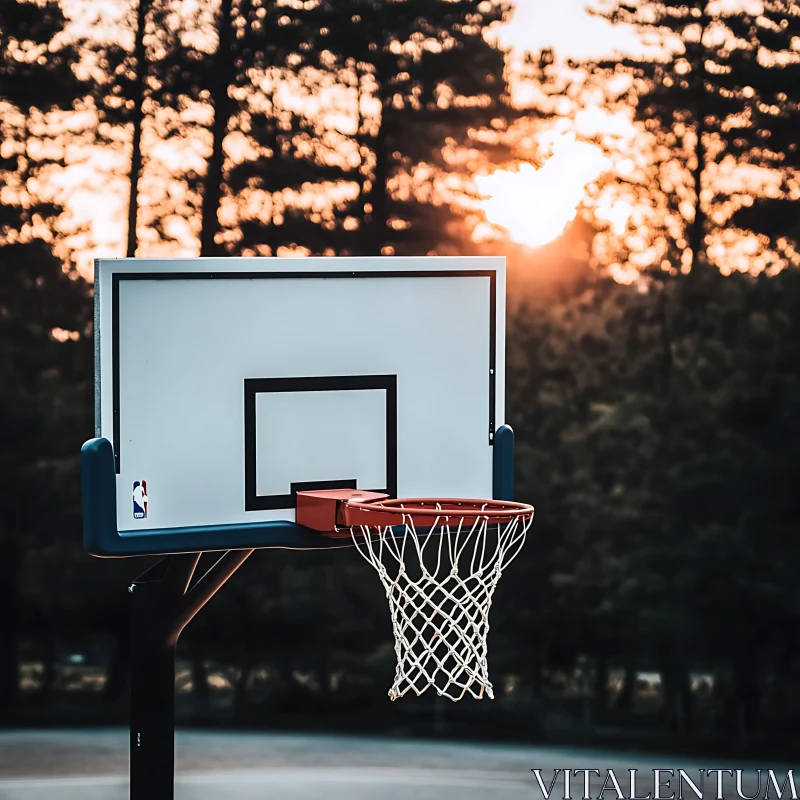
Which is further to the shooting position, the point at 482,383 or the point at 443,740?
the point at 443,740

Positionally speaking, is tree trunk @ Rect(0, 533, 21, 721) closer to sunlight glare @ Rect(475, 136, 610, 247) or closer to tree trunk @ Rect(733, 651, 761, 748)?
sunlight glare @ Rect(475, 136, 610, 247)

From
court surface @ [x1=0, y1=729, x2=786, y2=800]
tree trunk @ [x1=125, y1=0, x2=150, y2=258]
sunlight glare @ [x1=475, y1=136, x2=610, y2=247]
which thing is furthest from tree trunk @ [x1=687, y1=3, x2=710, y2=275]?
tree trunk @ [x1=125, y1=0, x2=150, y2=258]

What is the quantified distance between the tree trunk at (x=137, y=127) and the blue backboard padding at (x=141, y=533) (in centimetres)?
391

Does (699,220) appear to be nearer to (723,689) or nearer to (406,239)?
(406,239)

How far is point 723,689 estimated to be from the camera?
25.9 feet

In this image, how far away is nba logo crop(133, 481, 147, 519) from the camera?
3.93m

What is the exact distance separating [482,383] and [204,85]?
3923 mm

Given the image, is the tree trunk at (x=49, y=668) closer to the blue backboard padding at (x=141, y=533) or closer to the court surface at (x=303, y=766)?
the court surface at (x=303, y=766)

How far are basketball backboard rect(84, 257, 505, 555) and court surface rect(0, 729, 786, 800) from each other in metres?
2.64

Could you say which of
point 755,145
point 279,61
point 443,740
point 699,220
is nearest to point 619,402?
point 699,220

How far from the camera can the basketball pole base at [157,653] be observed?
4574 millimetres

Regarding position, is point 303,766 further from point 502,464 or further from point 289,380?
point 289,380

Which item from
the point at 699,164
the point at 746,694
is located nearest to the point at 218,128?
the point at 699,164

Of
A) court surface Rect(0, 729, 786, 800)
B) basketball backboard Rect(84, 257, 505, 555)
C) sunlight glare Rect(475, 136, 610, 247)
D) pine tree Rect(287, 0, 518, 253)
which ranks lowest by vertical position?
court surface Rect(0, 729, 786, 800)
